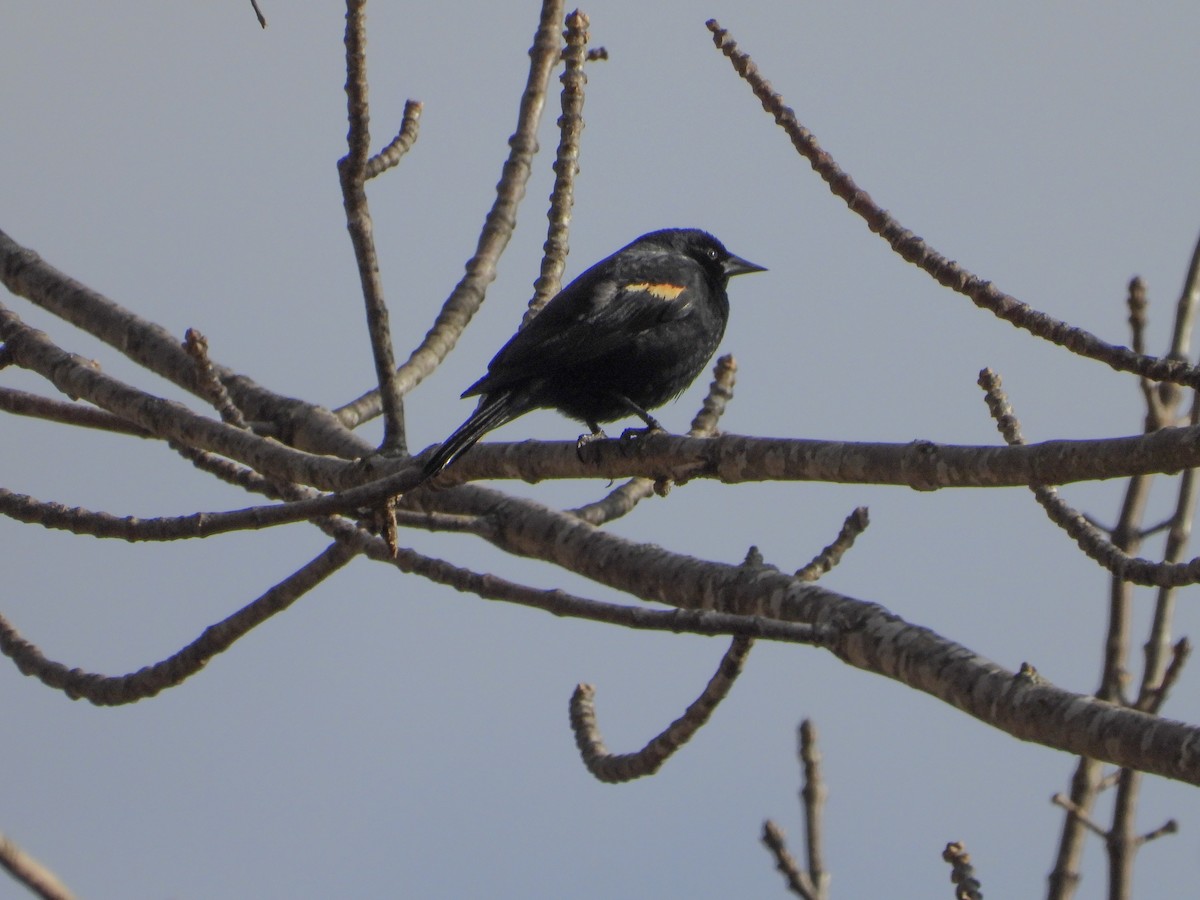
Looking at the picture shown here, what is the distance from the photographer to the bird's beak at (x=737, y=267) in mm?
6176

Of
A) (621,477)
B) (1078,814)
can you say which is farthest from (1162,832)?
(621,477)

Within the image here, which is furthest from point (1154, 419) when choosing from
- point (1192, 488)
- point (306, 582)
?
point (306, 582)

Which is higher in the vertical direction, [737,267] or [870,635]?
[737,267]

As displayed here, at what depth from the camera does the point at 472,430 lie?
3.64 m

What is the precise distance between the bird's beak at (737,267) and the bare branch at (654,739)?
270cm

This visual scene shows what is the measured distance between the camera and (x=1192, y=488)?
373 cm

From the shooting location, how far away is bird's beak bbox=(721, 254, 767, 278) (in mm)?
6176

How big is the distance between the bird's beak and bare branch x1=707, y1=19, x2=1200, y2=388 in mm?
2853

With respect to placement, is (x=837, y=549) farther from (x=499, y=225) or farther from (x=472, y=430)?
(x=499, y=225)

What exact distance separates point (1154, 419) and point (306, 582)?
6.54 feet

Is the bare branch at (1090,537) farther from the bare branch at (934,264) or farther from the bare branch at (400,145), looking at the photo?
the bare branch at (400,145)

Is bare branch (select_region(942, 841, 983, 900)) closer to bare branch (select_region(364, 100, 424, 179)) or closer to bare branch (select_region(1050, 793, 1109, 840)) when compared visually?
bare branch (select_region(1050, 793, 1109, 840))

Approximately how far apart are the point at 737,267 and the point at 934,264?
127 inches

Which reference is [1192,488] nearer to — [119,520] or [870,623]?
[870,623]
